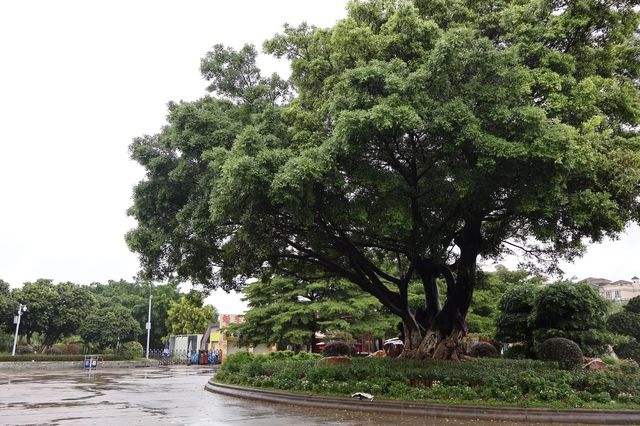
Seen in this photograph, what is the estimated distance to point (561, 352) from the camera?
618 inches

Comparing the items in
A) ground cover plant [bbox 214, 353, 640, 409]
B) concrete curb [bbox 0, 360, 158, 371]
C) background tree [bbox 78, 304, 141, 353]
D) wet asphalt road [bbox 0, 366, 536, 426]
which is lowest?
concrete curb [bbox 0, 360, 158, 371]

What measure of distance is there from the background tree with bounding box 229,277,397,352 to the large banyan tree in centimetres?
1022

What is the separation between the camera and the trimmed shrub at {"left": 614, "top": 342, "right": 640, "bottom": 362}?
25.8 m

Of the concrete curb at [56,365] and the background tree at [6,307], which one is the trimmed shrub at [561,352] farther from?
the background tree at [6,307]

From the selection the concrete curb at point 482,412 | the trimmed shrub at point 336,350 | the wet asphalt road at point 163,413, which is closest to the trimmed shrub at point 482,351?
the trimmed shrub at point 336,350

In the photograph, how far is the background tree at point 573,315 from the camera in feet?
61.6

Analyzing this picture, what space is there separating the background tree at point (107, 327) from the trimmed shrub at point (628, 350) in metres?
42.4

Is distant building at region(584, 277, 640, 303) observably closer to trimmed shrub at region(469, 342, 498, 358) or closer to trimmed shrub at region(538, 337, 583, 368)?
trimmed shrub at region(469, 342, 498, 358)

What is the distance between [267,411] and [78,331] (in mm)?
43283

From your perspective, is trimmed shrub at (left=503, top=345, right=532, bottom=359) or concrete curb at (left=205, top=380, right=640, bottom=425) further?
trimmed shrub at (left=503, top=345, right=532, bottom=359)

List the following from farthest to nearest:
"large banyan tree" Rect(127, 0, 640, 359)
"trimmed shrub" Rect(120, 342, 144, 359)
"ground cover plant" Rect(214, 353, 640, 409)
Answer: "trimmed shrub" Rect(120, 342, 144, 359), "ground cover plant" Rect(214, 353, 640, 409), "large banyan tree" Rect(127, 0, 640, 359)

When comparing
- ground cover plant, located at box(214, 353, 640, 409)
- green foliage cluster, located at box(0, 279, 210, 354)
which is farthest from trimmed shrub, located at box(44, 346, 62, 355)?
ground cover plant, located at box(214, 353, 640, 409)

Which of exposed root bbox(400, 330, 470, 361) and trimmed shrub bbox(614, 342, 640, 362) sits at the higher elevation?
exposed root bbox(400, 330, 470, 361)

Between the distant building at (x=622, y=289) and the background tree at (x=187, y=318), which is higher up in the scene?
the distant building at (x=622, y=289)
